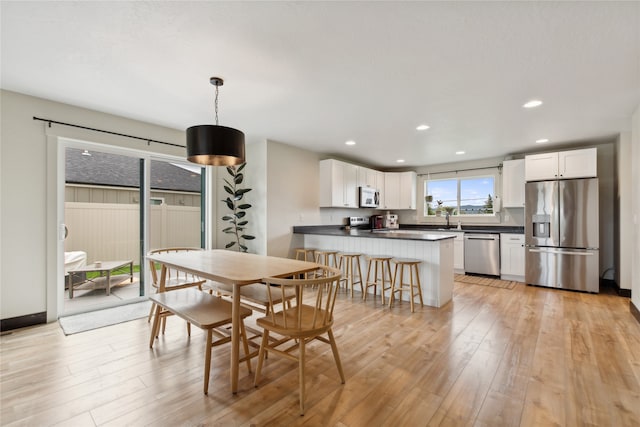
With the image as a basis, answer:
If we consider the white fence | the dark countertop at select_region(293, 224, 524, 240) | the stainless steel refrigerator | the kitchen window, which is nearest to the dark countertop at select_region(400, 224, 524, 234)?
the dark countertop at select_region(293, 224, 524, 240)

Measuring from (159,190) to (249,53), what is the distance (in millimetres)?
2787

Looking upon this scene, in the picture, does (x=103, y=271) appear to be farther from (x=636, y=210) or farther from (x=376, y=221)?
(x=636, y=210)

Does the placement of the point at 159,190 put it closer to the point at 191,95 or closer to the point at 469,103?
the point at 191,95

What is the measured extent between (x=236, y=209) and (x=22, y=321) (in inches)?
110

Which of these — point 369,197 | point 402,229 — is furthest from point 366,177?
point 402,229

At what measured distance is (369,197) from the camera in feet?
20.5

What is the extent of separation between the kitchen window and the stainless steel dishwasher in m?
1.03

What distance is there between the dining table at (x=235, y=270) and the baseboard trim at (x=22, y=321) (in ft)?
5.07

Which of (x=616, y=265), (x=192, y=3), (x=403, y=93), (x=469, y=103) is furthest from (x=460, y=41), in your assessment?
(x=616, y=265)

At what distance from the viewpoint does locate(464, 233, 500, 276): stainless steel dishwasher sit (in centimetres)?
530

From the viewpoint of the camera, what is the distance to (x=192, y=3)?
170cm

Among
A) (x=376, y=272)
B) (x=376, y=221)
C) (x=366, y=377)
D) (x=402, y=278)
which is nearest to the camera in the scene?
(x=366, y=377)

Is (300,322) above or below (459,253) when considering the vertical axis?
above

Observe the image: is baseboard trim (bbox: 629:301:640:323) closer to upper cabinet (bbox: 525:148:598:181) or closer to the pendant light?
upper cabinet (bbox: 525:148:598:181)
